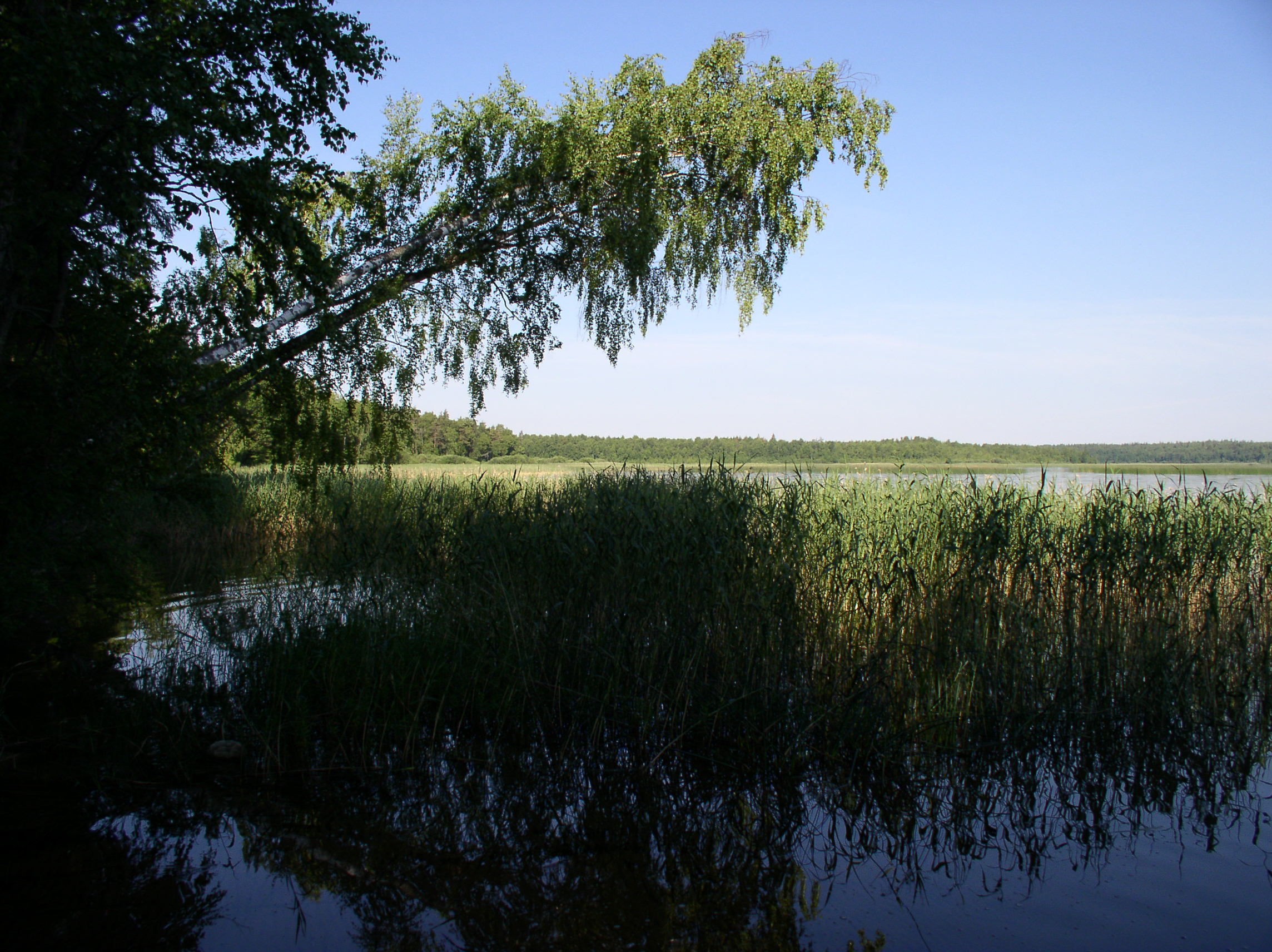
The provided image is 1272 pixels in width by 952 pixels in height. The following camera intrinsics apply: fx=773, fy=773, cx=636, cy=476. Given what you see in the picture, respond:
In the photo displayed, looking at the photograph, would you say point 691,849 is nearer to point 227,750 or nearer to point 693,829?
point 693,829

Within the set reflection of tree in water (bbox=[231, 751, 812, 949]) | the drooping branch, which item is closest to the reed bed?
reflection of tree in water (bbox=[231, 751, 812, 949])

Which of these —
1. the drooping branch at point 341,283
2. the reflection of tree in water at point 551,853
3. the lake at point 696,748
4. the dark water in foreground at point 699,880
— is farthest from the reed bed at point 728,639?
the drooping branch at point 341,283

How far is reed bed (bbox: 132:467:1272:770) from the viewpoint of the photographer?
165 inches

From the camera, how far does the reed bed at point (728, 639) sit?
4191 mm

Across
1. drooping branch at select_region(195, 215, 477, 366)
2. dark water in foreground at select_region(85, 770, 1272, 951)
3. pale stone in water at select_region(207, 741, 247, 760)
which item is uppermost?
drooping branch at select_region(195, 215, 477, 366)

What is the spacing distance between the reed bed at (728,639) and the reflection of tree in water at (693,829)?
0.54 feet

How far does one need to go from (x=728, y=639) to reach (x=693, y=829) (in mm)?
1348

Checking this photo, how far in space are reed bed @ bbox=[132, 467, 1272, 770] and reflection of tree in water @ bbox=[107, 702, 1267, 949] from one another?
165mm

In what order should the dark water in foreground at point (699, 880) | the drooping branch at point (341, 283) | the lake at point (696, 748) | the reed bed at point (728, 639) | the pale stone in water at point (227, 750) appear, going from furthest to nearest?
the drooping branch at point (341, 283), the reed bed at point (728, 639), the pale stone in water at point (227, 750), the lake at point (696, 748), the dark water in foreground at point (699, 880)

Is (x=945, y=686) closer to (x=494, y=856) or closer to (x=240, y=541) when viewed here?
(x=494, y=856)

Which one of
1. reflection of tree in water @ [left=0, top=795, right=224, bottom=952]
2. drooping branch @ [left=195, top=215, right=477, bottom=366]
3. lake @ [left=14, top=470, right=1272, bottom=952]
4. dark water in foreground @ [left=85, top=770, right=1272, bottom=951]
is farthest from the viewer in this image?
drooping branch @ [left=195, top=215, right=477, bottom=366]

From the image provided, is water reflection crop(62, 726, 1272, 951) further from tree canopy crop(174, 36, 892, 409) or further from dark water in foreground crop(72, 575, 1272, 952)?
tree canopy crop(174, 36, 892, 409)

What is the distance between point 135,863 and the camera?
3043 millimetres

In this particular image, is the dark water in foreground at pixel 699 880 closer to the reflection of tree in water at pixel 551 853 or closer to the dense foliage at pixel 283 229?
the reflection of tree in water at pixel 551 853
